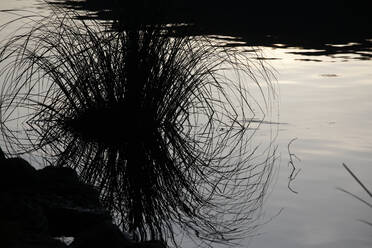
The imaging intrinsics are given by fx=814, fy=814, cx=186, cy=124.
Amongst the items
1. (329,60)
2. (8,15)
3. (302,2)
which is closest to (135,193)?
Answer: (329,60)

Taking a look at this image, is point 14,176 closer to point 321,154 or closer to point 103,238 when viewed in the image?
Result: point 103,238

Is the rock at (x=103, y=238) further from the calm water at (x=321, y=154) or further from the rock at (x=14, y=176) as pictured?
the calm water at (x=321, y=154)

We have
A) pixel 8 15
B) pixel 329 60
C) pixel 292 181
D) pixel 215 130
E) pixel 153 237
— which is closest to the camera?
pixel 153 237

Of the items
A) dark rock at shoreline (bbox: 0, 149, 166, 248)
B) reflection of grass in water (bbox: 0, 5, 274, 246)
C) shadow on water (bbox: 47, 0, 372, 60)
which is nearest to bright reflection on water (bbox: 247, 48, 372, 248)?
reflection of grass in water (bbox: 0, 5, 274, 246)

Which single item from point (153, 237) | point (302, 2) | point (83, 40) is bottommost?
point (153, 237)

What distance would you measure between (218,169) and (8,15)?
578cm

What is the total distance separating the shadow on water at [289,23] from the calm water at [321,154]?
0.74 m

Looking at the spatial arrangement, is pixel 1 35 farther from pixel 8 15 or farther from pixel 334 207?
pixel 334 207

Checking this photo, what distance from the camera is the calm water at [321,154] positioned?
9.42ft

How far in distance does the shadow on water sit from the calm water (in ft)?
2.44

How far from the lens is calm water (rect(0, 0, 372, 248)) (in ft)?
9.42

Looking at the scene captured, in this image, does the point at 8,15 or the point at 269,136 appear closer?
the point at 269,136

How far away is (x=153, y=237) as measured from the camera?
289 cm

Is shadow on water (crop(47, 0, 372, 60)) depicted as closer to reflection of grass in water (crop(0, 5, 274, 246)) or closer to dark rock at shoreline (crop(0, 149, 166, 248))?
reflection of grass in water (crop(0, 5, 274, 246))
